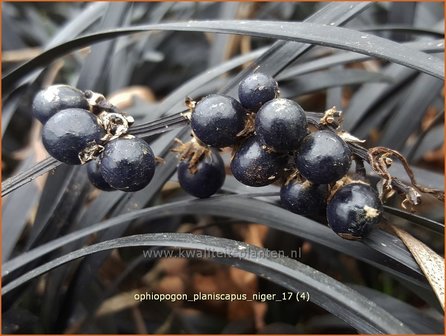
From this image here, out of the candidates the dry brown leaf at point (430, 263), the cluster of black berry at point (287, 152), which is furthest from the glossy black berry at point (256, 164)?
the dry brown leaf at point (430, 263)

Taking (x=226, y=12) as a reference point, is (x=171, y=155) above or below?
below

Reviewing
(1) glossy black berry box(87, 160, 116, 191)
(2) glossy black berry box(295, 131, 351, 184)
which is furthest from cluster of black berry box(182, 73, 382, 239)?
(1) glossy black berry box(87, 160, 116, 191)

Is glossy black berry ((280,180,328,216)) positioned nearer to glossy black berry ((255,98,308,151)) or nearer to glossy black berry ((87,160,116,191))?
glossy black berry ((255,98,308,151))

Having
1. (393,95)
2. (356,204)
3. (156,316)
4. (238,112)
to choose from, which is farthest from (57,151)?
(393,95)

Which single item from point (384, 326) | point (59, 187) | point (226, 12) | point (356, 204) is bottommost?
point (384, 326)

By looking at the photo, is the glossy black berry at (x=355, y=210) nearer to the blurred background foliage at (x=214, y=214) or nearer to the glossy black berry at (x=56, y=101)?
the blurred background foliage at (x=214, y=214)

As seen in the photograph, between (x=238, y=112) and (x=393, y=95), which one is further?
(x=393, y=95)

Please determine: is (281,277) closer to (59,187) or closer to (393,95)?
(59,187)

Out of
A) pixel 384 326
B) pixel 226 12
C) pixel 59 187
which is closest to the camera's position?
pixel 384 326
